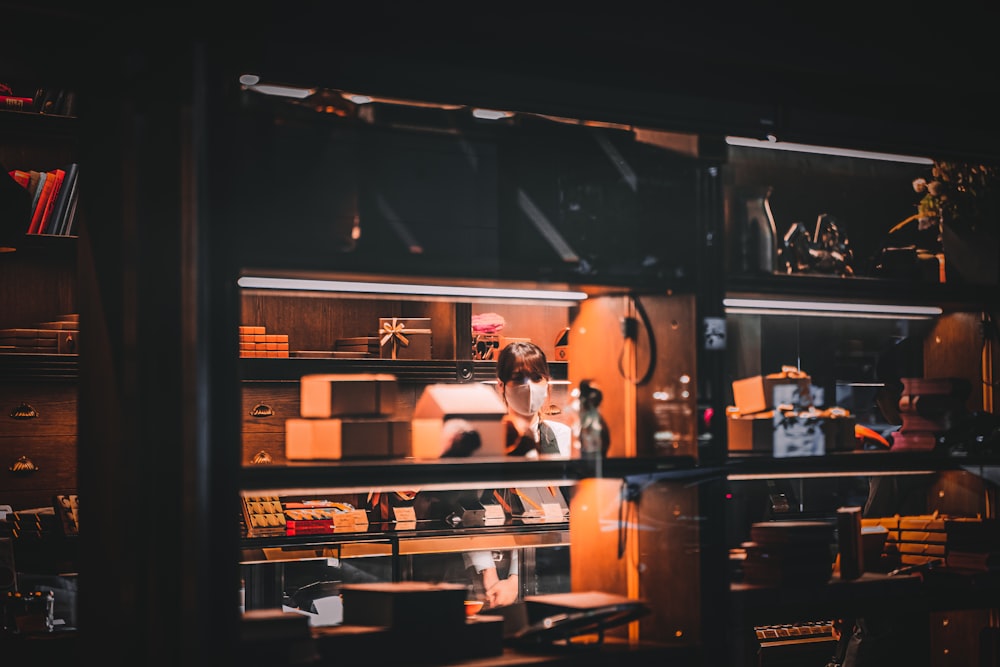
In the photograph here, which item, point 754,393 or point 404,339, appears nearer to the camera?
point 754,393

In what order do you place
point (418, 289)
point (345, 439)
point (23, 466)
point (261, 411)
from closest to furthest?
point (345, 439), point (418, 289), point (23, 466), point (261, 411)

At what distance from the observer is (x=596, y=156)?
2.35 metres

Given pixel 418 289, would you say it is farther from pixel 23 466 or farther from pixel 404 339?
pixel 23 466

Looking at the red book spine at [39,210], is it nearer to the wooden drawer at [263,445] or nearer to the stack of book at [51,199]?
the stack of book at [51,199]

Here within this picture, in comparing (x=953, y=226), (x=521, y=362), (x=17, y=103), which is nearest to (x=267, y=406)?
(x=17, y=103)

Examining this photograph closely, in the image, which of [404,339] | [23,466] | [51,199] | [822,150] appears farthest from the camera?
[404,339]

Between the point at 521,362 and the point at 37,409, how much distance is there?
8.42 ft

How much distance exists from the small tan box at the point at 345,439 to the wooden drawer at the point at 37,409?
2720 mm

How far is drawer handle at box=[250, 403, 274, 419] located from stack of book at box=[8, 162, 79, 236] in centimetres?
129

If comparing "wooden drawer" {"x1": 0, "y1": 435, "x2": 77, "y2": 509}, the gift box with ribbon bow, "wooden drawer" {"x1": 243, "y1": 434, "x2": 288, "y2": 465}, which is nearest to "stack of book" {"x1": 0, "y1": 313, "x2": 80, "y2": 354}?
"wooden drawer" {"x1": 0, "y1": 435, "x2": 77, "y2": 509}

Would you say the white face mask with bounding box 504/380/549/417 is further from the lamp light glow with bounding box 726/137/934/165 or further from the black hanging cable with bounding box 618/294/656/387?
the lamp light glow with bounding box 726/137/934/165

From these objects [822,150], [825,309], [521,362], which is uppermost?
[822,150]

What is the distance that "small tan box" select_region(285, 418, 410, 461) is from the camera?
6.75 feet

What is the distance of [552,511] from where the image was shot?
14.4 ft
